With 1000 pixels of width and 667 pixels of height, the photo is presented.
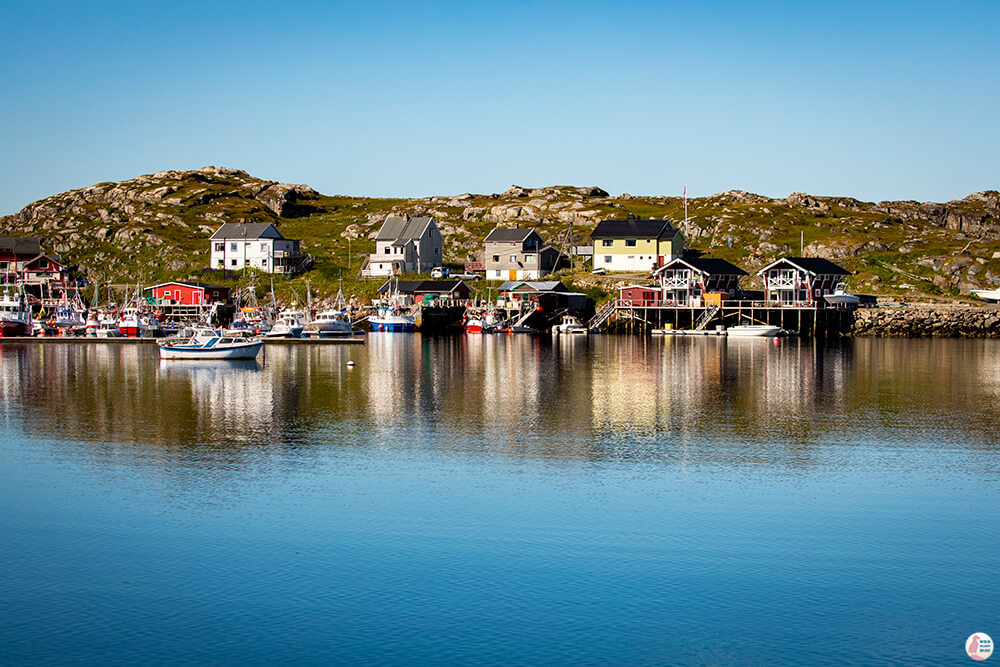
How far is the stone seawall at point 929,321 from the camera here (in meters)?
121

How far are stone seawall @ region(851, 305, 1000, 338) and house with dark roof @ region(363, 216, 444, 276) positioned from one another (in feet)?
248

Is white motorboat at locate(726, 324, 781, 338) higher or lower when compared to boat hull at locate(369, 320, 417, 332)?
lower

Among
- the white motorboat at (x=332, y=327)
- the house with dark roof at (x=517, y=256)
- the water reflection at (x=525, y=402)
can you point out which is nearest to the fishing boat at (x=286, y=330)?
the white motorboat at (x=332, y=327)

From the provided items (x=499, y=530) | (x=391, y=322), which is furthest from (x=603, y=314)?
(x=499, y=530)

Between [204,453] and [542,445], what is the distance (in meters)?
13.1

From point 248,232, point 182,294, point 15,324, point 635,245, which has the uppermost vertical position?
point 248,232

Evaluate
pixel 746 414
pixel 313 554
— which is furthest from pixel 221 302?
pixel 313 554

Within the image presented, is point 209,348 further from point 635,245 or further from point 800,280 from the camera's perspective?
point 635,245

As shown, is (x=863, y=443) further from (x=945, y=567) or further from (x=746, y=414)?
(x=945, y=567)

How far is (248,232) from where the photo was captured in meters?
173

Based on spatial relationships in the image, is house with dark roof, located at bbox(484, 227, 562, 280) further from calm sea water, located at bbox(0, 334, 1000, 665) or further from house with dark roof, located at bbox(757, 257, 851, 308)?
calm sea water, located at bbox(0, 334, 1000, 665)

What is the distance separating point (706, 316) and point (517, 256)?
4044cm

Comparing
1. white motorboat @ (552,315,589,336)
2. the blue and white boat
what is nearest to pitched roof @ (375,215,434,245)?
the blue and white boat

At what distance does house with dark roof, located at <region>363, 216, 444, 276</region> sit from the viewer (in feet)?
544
